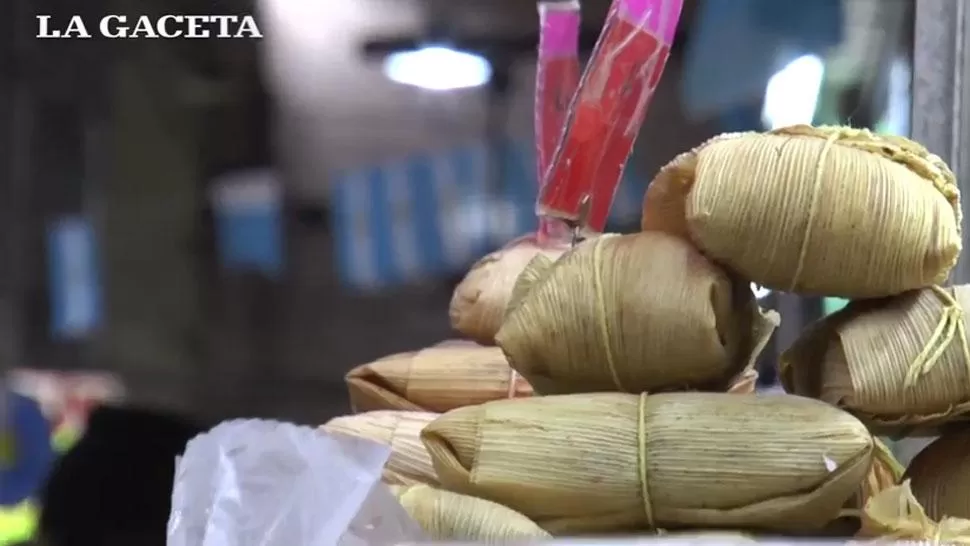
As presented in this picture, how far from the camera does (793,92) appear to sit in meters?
1.41

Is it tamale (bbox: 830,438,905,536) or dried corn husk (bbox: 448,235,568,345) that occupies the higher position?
dried corn husk (bbox: 448,235,568,345)

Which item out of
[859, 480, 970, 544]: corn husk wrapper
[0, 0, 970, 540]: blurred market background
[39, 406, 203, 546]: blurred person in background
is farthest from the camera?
[0, 0, 970, 540]: blurred market background

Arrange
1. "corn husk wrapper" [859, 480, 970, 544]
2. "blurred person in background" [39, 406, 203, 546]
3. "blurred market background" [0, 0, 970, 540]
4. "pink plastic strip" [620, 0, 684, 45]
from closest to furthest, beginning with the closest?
"corn husk wrapper" [859, 480, 970, 544] → "pink plastic strip" [620, 0, 684, 45] → "blurred person in background" [39, 406, 203, 546] → "blurred market background" [0, 0, 970, 540]

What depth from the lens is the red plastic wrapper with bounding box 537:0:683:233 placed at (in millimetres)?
842

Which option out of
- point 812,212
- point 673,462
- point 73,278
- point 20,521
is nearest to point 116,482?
point 20,521

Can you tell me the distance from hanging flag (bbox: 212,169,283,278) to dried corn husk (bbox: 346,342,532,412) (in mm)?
404

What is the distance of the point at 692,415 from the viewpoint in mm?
692

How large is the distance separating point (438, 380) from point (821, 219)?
0.48m

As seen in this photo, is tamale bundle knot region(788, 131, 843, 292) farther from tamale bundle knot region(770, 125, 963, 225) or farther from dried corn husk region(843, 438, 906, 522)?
dried corn husk region(843, 438, 906, 522)

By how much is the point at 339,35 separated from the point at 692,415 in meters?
0.94

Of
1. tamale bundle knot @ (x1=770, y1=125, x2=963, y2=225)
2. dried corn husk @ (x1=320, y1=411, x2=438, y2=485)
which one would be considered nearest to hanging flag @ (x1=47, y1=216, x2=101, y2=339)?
dried corn husk @ (x1=320, y1=411, x2=438, y2=485)

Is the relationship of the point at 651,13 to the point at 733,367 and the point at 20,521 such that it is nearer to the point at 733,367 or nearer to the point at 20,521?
the point at 733,367

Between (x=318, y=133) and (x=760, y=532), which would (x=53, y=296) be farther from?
(x=760, y=532)

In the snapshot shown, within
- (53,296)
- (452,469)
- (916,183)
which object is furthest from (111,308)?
(916,183)
